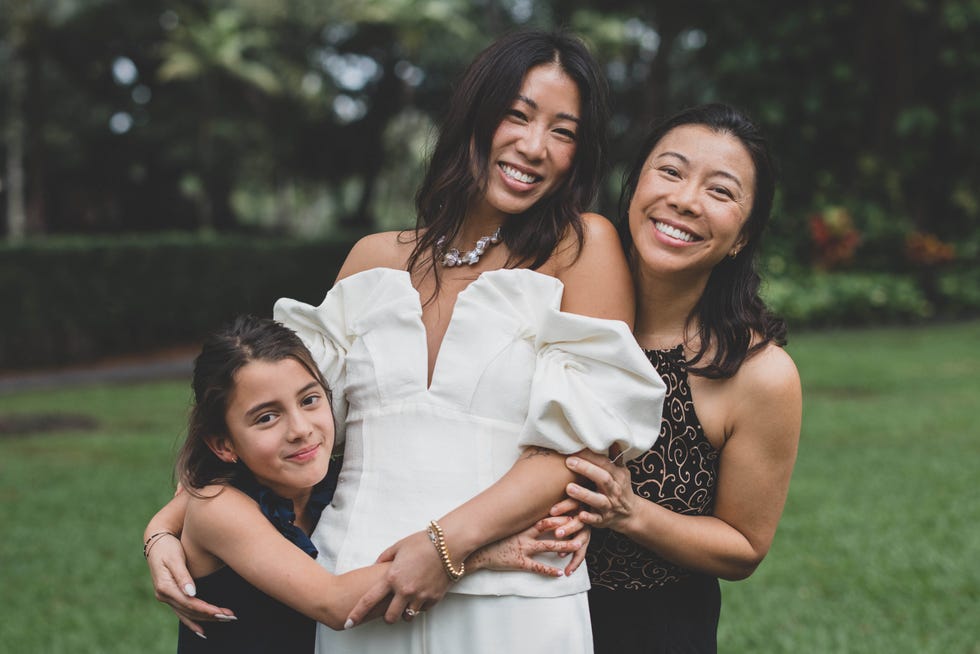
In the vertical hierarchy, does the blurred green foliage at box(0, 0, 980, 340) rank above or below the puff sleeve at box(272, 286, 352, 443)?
above

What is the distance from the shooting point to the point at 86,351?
15938 millimetres

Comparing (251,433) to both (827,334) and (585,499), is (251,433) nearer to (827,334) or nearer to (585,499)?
(585,499)

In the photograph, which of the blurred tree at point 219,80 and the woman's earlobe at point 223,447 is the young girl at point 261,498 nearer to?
the woman's earlobe at point 223,447

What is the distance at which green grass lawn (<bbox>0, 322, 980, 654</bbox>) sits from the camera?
480 cm

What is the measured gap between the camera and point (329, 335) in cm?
245

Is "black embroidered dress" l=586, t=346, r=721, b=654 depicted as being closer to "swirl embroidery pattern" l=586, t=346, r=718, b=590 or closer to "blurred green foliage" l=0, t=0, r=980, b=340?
"swirl embroidery pattern" l=586, t=346, r=718, b=590

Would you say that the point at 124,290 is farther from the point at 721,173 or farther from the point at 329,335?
the point at 721,173

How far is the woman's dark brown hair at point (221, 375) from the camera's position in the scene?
2.24m

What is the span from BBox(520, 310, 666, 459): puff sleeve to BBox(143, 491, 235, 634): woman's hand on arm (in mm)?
800

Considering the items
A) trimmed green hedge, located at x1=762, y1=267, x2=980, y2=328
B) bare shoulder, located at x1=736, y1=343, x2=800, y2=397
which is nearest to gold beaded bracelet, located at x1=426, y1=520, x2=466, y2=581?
bare shoulder, located at x1=736, y1=343, x2=800, y2=397

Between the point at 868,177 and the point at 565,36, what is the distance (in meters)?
15.4

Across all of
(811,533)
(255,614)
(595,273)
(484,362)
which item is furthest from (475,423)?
(811,533)

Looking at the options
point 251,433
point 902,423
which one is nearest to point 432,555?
point 251,433

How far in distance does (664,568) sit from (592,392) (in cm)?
59
